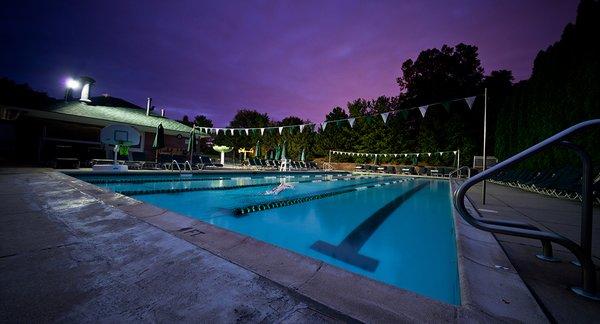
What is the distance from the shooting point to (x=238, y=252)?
2.09 meters

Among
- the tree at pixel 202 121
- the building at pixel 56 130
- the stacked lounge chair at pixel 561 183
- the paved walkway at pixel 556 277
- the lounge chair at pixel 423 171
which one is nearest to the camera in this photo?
the paved walkway at pixel 556 277

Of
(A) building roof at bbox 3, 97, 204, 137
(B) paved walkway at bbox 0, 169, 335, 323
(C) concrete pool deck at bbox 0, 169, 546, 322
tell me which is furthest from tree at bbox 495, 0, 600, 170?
(A) building roof at bbox 3, 97, 204, 137

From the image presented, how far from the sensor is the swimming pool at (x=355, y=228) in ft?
10.5

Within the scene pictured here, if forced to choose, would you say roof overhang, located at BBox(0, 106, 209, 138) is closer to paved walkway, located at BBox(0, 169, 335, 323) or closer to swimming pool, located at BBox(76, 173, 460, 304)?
swimming pool, located at BBox(76, 173, 460, 304)

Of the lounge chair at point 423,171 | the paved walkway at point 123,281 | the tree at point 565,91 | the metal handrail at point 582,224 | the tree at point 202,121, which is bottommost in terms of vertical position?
the paved walkway at point 123,281

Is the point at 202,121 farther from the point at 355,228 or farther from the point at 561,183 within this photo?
the point at 561,183

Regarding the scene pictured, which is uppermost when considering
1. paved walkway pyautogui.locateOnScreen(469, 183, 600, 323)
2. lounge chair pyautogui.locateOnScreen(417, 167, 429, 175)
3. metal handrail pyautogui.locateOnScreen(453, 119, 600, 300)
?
lounge chair pyautogui.locateOnScreen(417, 167, 429, 175)

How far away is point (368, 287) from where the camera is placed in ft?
5.16

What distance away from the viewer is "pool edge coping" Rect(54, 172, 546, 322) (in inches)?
51.0

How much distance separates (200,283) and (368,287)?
3.65 ft

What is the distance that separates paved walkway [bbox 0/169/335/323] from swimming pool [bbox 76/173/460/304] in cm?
192

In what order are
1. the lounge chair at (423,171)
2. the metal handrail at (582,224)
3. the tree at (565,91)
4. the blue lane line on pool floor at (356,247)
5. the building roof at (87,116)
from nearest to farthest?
the metal handrail at (582,224), the blue lane line on pool floor at (356,247), the tree at (565,91), the building roof at (87,116), the lounge chair at (423,171)

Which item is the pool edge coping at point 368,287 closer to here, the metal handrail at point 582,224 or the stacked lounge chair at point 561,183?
the metal handrail at point 582,224

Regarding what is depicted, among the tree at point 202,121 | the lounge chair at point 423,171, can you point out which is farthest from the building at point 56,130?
the tree at point 202,121
